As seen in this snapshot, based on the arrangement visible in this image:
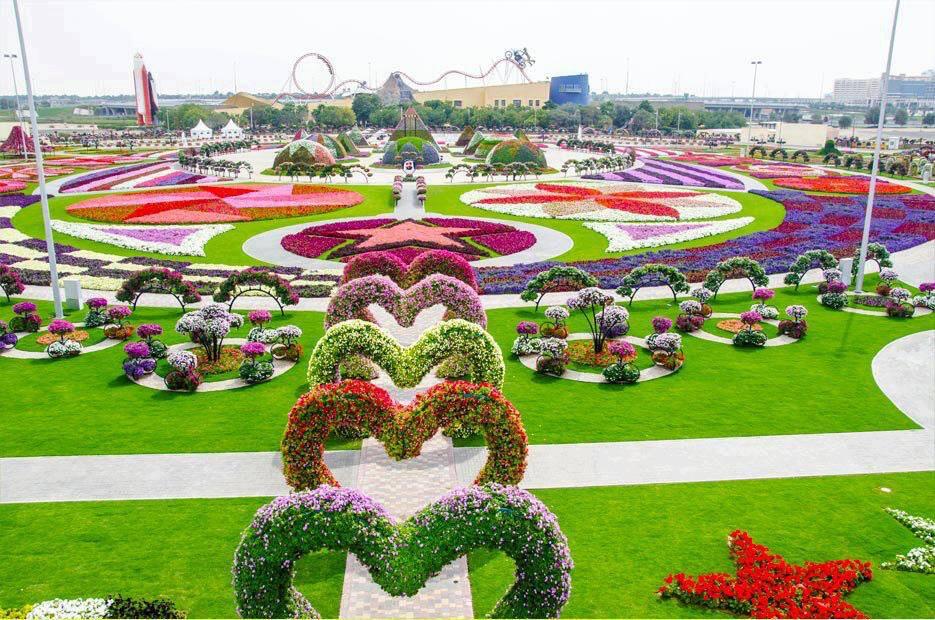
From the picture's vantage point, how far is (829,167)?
77.4 metres

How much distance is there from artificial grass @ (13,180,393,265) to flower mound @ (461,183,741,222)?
681cm

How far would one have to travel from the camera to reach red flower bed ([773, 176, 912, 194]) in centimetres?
5688

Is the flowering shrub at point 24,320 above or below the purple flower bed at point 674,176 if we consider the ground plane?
below

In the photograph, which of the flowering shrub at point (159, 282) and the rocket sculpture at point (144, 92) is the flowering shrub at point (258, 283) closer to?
the flowering shrub at point (159, 282)

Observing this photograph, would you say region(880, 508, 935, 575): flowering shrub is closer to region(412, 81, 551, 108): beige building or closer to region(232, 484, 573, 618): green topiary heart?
region(232, 484, 573, 618): green topiary heart

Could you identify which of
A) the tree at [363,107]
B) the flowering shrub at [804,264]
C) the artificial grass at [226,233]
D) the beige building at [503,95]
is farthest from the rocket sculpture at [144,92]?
the flowering shrub at [804,264]

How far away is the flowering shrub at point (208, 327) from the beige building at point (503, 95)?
16021 centimetres

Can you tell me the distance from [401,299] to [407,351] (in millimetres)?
3577

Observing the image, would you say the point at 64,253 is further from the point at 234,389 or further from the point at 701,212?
the point at 701,212

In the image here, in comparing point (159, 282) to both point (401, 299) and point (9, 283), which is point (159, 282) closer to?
point (9, 283)

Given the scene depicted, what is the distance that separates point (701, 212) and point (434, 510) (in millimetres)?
40315

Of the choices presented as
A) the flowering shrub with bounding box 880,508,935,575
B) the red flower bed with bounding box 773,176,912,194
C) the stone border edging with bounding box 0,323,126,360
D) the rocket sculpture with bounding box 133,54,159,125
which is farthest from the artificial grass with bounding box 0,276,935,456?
the rocket sculpture with bounding box 133,54,159,125

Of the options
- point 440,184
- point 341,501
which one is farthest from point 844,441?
point 440,184

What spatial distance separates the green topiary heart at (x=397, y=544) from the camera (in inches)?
353
